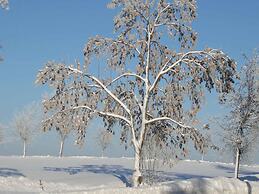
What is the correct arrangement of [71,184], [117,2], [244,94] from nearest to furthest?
1. [117,2]
2. [71,184]
3. [244,94]

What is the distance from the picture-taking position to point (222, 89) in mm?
20219

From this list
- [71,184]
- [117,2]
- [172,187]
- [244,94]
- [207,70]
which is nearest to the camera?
[172,187]

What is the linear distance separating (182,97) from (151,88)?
1.56 m

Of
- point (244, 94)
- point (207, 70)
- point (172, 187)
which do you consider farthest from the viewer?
point (244, 94)

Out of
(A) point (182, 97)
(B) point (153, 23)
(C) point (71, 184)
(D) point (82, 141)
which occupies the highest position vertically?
(B) point (153, 23)

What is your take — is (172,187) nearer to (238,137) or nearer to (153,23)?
(153,23)

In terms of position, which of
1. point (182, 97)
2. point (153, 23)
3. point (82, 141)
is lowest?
point (82, 141)

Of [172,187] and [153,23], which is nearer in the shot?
[172,187]

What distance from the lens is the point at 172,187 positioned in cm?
1430

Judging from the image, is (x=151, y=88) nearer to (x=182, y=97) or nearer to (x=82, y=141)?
(x=182, y=97)

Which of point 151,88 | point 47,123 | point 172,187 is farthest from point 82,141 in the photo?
point 172,187

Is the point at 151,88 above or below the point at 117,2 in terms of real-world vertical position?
below

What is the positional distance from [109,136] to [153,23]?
228 inches

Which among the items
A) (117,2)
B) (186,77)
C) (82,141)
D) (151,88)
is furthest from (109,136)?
(117,2)
